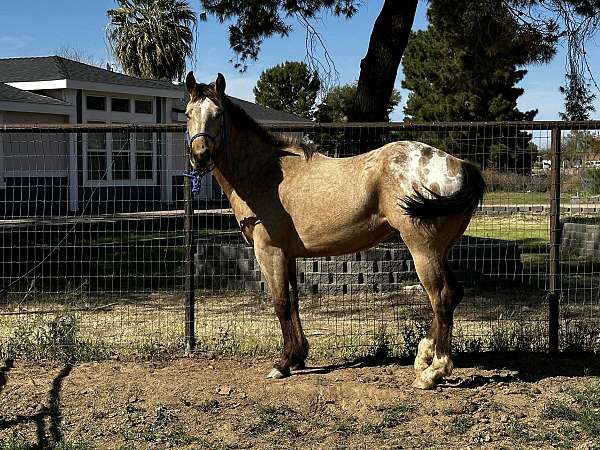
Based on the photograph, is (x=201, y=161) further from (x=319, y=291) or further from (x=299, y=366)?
(x=319, y=291)

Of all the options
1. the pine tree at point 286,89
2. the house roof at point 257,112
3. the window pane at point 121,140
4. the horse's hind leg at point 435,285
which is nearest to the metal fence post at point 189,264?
the window pane at point 121,140

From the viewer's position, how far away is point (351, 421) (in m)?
5.44

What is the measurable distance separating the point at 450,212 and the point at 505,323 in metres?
2.63

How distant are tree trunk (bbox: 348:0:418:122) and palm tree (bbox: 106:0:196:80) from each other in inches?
1205

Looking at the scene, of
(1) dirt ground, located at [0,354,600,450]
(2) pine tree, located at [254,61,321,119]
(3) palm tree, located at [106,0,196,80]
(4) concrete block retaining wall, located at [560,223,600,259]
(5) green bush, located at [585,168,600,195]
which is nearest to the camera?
(1) dirt ground, located at [0,354,600,450]

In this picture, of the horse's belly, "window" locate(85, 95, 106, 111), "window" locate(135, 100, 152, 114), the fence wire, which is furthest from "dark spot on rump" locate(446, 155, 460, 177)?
"window" locate(135, 100, 152, 114)

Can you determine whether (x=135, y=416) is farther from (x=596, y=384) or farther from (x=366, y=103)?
(x=366, y=103)

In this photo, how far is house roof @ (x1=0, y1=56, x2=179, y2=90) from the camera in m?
25.8

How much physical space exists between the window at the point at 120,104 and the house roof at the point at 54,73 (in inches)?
27.7

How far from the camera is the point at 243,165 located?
A: 253 inches

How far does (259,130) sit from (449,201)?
5.83 feet

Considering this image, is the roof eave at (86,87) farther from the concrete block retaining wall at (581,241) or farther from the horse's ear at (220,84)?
→ the horse's ear at (220,84)

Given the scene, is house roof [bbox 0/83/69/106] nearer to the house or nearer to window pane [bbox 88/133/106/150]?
the house

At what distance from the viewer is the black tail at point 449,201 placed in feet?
18.8
